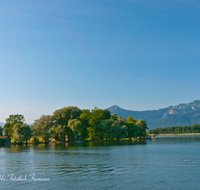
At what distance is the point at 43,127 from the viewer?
5094 inches

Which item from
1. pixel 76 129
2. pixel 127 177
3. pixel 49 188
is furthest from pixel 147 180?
pixel 76 129

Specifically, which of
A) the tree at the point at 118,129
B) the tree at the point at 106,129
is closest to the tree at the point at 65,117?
the tree at the point at 106,129

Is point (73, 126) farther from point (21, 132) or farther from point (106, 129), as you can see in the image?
point (21, 132)

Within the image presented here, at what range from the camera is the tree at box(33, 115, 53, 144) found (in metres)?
127

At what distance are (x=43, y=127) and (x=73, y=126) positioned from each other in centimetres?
1743

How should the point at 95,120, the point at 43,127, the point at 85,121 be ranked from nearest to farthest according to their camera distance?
1. the point at 43,127
2. the point at 95,120
3. the point at 85,121

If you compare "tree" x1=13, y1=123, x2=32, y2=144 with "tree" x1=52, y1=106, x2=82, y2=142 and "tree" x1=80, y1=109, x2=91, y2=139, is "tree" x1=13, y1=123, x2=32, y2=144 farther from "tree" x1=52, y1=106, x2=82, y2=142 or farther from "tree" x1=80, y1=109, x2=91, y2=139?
"tree" x1=80, y1=109, x2=91, y2=139

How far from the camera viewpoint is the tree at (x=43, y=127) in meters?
127

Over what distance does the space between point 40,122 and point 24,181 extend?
347 feet

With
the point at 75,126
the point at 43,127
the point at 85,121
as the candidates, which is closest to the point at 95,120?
the point at 85,121

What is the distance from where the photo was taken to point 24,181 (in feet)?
89.9

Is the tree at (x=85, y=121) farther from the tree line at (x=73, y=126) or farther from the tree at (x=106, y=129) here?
the tree at (x=106, y=129)

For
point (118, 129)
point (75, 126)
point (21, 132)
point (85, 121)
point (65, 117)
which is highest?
point (65, 117)

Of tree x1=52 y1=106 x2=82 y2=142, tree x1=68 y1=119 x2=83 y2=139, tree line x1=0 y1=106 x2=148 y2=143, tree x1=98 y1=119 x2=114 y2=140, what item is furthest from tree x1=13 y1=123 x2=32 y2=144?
tree x1=98 y1=119 x2=114 y2=140
